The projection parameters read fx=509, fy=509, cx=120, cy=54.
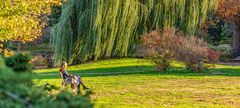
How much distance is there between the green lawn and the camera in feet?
49.6

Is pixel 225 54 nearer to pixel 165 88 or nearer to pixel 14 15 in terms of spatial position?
pixel 165 88

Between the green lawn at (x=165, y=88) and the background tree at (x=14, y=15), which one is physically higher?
the background tree at (x=14, y=15)

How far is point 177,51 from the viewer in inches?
966

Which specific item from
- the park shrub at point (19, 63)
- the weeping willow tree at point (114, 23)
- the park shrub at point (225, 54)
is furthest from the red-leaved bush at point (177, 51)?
the park shrub at point (19, 63)

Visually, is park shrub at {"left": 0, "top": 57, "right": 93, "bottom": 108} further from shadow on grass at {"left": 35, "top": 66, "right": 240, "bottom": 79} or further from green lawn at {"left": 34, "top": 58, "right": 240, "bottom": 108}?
shadow on grass at {"left": 35, "top": 66, "right": 240, "bottom": 79}

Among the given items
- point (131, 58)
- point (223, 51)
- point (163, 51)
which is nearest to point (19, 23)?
point (163, 51)

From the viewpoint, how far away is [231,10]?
34.3m

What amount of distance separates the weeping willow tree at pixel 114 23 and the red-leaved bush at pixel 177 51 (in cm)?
444

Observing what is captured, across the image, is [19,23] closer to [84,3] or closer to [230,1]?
[84,3]

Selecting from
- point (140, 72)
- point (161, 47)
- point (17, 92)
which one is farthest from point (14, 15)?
point (140, 72)

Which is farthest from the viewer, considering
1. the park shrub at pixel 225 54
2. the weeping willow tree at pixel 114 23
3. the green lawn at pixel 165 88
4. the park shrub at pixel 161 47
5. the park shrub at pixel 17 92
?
the park shrub at pixel 225 54

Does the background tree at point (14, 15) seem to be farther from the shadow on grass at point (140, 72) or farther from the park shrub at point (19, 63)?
the shadow on grass at point (140, 72)

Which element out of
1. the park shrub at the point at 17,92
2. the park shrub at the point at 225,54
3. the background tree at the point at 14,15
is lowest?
the park shrub at the point at 225,54

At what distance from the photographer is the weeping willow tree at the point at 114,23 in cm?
2914
